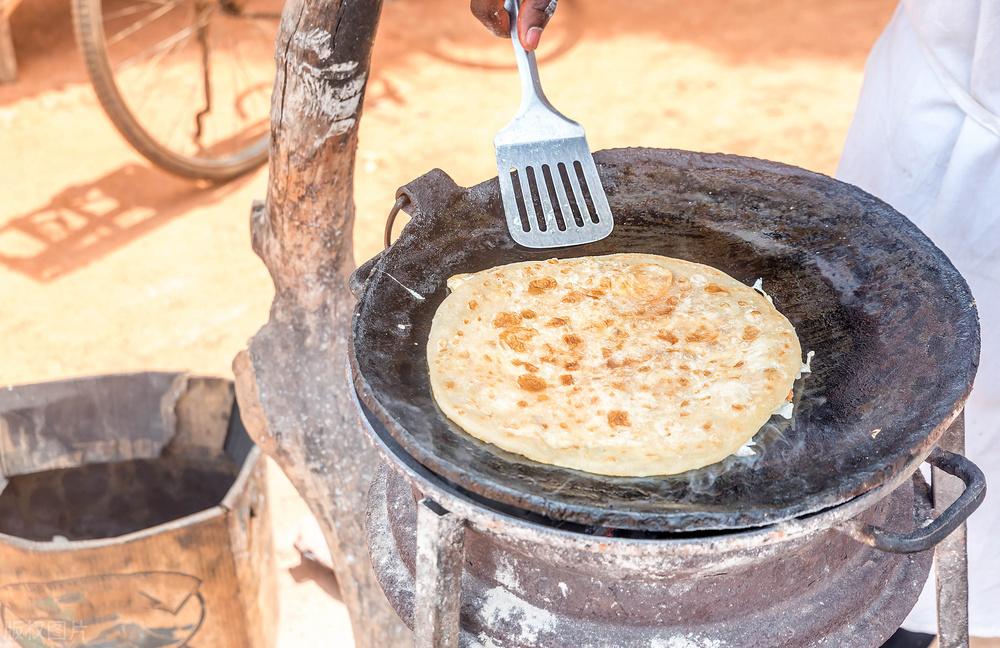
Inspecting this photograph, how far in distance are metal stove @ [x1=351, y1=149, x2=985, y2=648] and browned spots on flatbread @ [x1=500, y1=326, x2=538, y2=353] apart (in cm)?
16

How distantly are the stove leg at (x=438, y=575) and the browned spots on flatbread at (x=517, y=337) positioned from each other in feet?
1.40

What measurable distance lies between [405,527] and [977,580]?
1.82 metres

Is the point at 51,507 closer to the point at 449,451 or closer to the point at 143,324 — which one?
the point at 143,324

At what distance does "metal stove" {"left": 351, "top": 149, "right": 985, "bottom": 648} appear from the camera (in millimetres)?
1364

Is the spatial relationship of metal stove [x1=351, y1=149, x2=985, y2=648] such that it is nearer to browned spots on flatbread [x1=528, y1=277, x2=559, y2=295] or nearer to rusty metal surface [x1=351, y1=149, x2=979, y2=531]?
rusty metal surface [x1=351, y1=149, x2=979, y2=531]

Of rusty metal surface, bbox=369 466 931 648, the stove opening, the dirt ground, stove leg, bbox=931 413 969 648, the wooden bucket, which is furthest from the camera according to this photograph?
the dirt ground

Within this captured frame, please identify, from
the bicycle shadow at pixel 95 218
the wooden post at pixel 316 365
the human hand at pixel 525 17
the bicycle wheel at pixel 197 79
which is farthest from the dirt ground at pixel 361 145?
the human hand at pixel 525 17

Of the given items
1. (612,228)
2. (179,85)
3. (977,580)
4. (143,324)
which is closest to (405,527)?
(612,228)

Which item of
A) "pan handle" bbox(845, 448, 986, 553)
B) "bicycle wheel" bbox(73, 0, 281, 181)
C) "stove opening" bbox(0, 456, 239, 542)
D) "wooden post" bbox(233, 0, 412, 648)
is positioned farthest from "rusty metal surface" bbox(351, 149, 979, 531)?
"bicycle wheel" bbox(73, 0, 281, 181)

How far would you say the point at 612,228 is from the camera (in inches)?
77.2

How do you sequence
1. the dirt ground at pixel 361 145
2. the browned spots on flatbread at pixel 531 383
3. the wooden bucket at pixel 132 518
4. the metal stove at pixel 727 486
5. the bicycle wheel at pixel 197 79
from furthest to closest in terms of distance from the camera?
1. the bicycle wheel at pixel 197 79
2. the dirt ground at pixel 361 145
3. the wooden bucket at pixel 132 518
4. the browned spots on flatbread at pixel 531 383
5. the metal stove at pixel 727 486

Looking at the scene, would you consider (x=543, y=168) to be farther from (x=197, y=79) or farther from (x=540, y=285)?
(x=197, y=79)

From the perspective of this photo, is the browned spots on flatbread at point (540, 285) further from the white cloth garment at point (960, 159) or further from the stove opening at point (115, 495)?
the stove opening at point (115, 495)

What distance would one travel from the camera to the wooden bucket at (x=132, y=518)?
222cm
